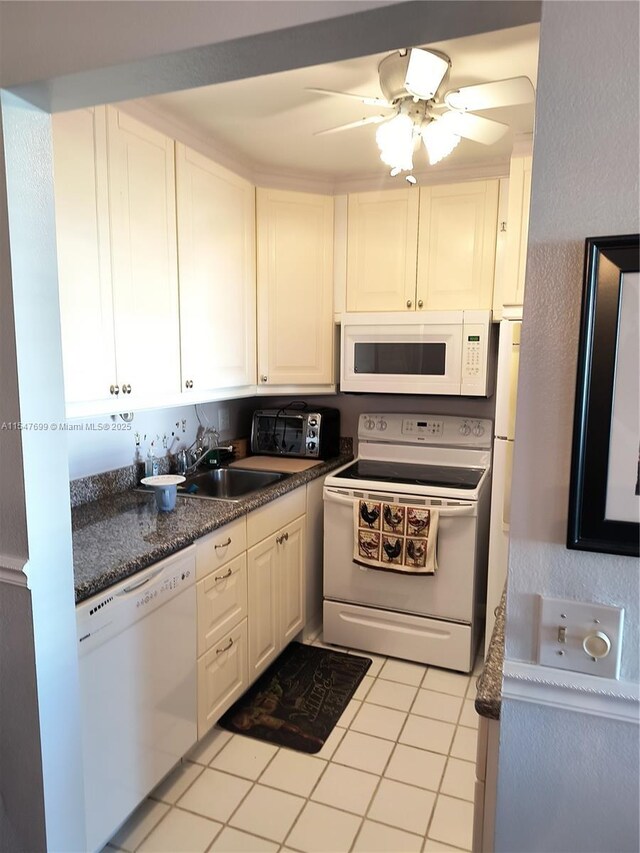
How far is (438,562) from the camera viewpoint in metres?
2.56

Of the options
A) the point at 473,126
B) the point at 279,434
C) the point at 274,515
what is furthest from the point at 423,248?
the point at 274,515

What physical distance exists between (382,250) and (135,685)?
2.25m

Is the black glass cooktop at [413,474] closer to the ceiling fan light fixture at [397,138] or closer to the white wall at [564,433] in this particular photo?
the ceiling fan light fixture at [397,138]

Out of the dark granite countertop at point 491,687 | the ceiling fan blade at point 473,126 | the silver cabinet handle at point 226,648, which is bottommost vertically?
the silver cabinet handle at point 226,648

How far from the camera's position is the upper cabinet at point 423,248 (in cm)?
265

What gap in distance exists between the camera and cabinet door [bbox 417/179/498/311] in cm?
263

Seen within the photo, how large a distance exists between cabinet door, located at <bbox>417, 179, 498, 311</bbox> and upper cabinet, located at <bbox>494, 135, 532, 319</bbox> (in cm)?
37

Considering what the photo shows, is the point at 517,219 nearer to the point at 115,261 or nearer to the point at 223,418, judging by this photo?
the point at 115,261

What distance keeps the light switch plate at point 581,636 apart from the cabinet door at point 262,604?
1.55 m

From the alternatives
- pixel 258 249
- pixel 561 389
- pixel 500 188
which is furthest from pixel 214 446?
pixel 561 389

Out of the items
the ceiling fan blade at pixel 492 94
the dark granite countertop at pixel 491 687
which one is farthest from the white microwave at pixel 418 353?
the dark granite countertop at pixel 491 687

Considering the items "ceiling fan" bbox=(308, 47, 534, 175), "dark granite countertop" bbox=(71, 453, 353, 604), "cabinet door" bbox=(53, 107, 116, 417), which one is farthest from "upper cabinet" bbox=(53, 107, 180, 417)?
"ceiling fan" bbox=(308, 47, 534, 175)

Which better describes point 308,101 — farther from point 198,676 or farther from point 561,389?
point 198,676

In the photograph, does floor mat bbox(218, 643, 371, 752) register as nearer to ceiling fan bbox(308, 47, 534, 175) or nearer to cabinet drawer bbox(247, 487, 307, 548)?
cabinet drawer bbox(247, 487, 307, 548)
